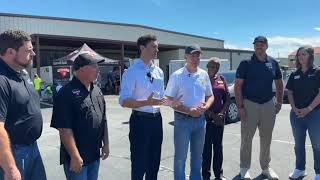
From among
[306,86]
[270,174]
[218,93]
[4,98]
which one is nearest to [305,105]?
[306,86]

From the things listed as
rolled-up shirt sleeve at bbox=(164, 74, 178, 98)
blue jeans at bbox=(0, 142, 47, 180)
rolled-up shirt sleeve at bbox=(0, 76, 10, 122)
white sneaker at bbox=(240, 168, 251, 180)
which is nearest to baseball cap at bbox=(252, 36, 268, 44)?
rolled-up shirt sleeve at bbox=(164, 74, 178, 98)

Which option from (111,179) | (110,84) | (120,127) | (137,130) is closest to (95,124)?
(137,130)

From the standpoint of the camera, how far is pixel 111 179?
255 inches

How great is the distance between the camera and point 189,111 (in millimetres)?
5180

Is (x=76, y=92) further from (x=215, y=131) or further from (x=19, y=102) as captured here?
(x=215, y=131)

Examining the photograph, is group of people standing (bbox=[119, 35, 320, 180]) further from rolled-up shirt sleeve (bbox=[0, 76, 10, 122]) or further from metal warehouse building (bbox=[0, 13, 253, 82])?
metal warehouse building (bbox=[0, 13, 253, 82])

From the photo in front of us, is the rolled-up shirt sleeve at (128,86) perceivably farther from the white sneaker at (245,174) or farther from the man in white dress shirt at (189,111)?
the white sneaker at (245,174)

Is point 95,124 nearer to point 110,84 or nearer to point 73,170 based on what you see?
point 73,170

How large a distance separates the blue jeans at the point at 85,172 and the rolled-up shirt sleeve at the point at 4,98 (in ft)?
3.10

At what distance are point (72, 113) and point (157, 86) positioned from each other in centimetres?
134

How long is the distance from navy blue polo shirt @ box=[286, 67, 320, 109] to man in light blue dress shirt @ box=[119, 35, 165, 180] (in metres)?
2.40

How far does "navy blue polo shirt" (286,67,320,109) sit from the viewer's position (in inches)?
235

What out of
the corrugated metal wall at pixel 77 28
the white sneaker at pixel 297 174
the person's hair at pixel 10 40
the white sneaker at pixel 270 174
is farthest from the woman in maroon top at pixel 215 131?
the corrugated metal wall at pixel 77 28

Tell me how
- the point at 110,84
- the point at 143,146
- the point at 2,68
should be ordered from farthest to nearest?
the point at 110,84 < the point at 143,146 < the point at 2,68
